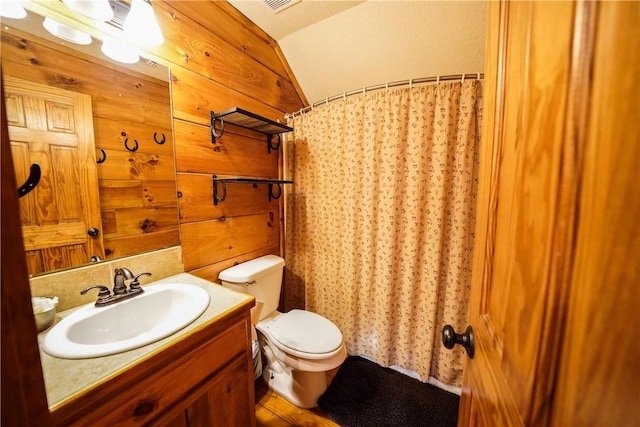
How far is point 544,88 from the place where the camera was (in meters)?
0.29

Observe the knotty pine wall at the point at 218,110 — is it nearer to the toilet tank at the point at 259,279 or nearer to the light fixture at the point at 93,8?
the toilet tank at the point at 259,279

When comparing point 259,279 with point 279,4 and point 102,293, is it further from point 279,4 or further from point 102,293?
point 279,4

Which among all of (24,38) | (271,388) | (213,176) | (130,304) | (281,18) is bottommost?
(271,388)

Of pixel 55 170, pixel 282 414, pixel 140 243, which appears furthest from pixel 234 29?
pixel 282 414

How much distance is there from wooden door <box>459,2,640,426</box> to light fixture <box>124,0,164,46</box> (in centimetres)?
128

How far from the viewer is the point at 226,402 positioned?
2.85 ft

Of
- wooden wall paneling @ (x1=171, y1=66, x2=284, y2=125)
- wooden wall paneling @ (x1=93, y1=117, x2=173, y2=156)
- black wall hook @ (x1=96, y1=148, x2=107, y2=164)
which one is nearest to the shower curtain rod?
wooden wall paneling @ (x1=171, y1=66, x2=284, y2=125)

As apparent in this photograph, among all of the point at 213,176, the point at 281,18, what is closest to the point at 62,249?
the point at 213,176

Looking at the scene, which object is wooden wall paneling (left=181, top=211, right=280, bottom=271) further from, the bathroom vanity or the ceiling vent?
the ceiling vent

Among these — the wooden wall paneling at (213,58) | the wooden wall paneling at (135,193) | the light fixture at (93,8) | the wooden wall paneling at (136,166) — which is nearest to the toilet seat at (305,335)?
the wooden wall paneling at (135,193)

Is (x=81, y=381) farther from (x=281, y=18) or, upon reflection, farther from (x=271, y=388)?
(x=281, y=18)

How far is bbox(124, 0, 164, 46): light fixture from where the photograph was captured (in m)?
0.94

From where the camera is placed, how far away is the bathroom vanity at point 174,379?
53 cm

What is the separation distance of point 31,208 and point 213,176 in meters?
0.70
